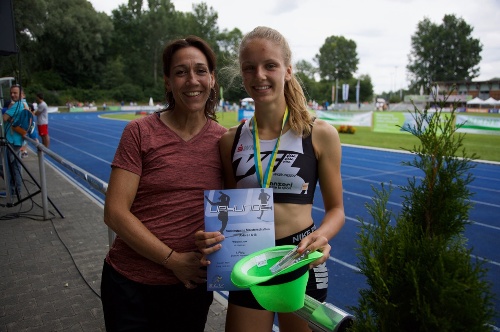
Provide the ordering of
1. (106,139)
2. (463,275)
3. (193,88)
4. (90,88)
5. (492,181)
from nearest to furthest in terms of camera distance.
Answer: (463,275) < (193,88) < (492,181) < (106,139) < (90,88)

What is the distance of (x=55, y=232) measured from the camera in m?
5.45

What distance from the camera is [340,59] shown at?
99188mm

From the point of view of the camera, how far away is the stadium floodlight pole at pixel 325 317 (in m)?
1.08

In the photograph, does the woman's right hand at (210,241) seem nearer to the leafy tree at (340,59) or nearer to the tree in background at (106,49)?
the tree in background at (106,49)

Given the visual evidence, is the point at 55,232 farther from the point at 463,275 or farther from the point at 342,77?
the point at 342,77

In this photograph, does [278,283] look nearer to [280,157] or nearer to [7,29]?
[280,157]

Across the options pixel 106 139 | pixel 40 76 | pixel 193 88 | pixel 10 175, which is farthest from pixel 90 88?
pixel 193 88

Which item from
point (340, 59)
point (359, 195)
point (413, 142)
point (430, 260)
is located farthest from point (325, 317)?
point (340, 59)

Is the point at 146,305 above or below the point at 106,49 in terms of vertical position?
below

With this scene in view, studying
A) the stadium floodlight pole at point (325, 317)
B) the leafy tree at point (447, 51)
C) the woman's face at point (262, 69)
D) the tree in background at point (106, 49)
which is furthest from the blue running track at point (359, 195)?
the leafy tree at point (447, 51)

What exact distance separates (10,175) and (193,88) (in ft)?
21.3

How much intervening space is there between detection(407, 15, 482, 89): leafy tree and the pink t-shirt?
81284 mm

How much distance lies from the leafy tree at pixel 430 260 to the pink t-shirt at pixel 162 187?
90 cm

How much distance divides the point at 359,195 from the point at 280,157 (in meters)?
6.95
